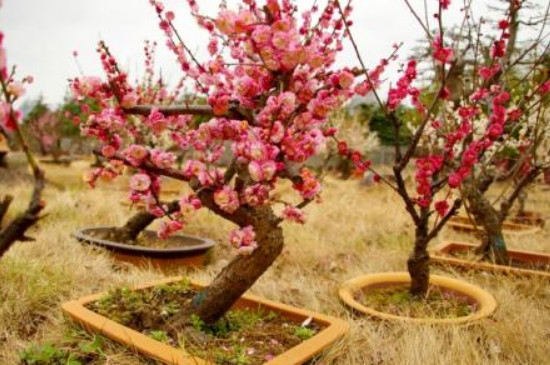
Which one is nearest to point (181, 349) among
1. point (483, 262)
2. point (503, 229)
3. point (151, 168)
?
point (151, 168)

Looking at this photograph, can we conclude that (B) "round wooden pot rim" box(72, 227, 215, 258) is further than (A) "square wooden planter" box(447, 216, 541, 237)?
No

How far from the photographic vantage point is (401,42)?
199cm

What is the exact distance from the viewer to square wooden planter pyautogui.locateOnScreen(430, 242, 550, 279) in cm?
290

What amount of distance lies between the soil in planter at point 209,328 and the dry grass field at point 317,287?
128 millimetres

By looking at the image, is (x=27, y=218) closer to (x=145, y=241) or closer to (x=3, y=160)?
(x=145, y=241)

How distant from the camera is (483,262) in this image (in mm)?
3115

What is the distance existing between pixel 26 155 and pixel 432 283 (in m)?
2.22

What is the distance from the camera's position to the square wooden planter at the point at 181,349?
1.57 m

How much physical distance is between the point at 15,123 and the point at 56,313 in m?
1.75

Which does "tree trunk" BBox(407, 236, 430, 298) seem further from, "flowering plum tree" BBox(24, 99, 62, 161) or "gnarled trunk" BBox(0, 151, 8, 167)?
"flowering plum tree" BBox(24, 99, 62, 161)

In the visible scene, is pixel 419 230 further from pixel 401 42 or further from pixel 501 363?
pixel 401 42

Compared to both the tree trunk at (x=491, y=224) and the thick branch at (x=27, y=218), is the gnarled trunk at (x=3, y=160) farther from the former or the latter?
the thick branch at (x=27, y=218)

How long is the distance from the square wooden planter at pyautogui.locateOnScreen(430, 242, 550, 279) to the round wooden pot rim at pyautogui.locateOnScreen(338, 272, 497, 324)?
1.60 feet

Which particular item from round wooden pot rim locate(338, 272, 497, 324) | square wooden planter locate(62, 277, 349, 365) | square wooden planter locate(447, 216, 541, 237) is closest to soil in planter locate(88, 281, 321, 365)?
square wooden planter locate(62, 277, 349, 365)
